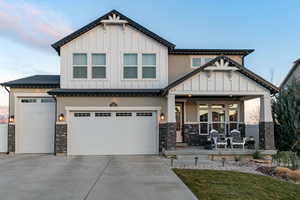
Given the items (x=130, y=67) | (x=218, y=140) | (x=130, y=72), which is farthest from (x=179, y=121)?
(x=130, y=67)

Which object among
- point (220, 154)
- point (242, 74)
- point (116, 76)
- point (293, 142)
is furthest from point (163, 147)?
point (293, 142)

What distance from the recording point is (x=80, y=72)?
14.5 metres

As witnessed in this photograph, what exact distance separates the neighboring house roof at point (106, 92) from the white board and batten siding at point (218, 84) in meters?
1.73

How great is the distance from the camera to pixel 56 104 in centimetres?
1430

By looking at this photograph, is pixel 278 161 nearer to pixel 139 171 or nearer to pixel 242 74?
pixel 242 74

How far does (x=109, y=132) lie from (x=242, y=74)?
303 inches

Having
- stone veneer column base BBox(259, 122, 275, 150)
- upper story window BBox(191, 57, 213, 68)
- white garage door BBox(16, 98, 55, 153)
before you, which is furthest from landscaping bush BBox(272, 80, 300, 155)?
white garage door BBox(16, 98, 55, 153)

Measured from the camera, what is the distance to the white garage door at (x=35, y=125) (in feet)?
48.6

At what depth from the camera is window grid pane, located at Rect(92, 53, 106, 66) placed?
47.8ft

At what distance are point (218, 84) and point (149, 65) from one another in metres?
4.05

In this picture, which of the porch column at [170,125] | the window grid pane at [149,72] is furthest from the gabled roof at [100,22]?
the porch column at [170,125]

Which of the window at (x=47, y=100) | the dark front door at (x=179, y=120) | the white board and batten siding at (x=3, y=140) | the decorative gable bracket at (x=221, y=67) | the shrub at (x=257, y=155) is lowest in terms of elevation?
the shrub at (x=257, y=155)

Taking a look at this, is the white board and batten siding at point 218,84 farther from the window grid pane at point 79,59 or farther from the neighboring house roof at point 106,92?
the window grid pane at point 79,59

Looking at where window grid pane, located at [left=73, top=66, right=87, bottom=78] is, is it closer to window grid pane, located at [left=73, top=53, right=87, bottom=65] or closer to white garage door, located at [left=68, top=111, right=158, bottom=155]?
window grid pane, located at [left=73, top=53, right=87, bottom=65]
